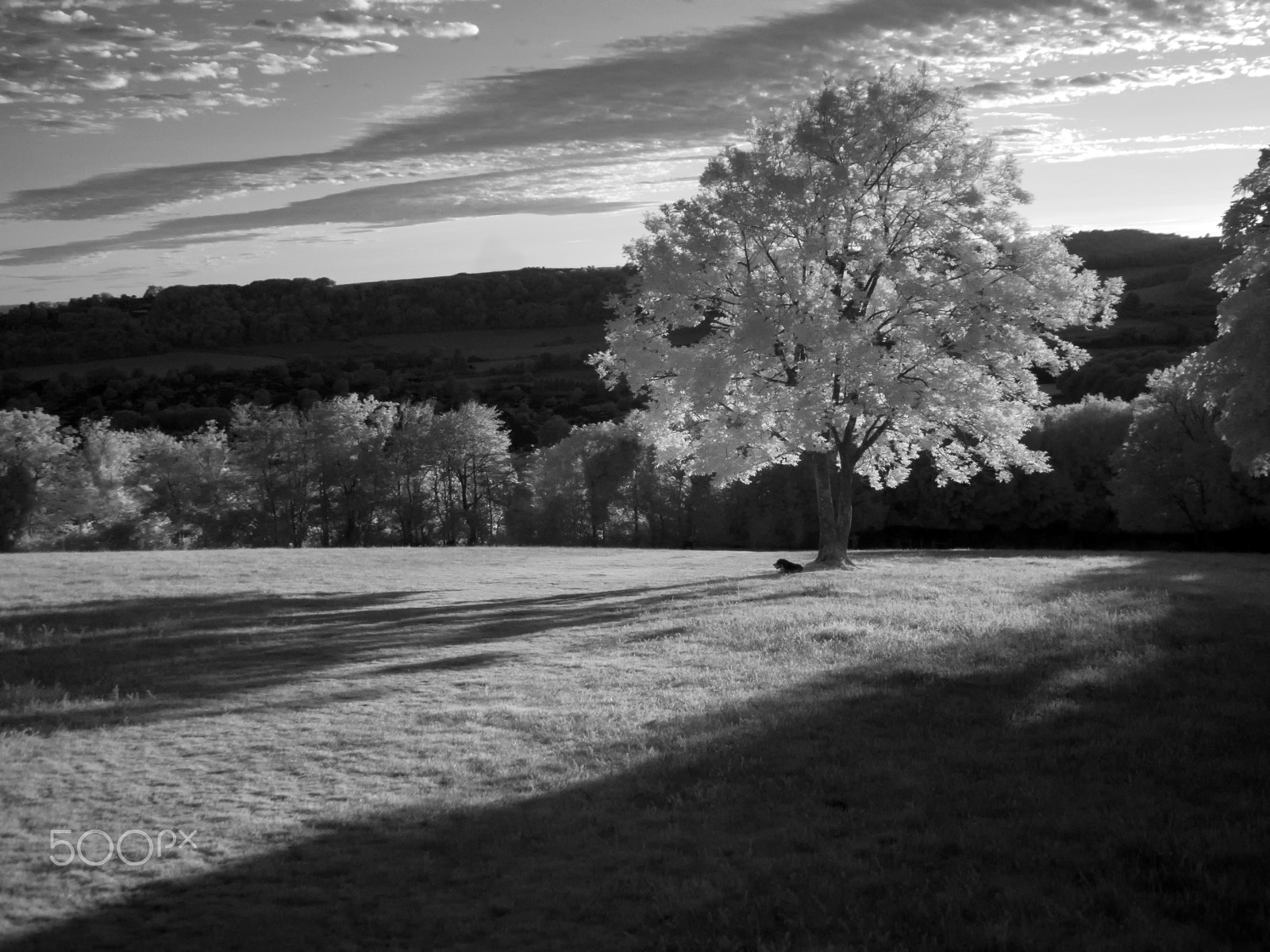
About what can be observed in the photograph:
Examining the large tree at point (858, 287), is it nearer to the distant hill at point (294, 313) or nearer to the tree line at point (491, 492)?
the tree line at point (491, 492)

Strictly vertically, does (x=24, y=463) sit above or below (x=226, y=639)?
above

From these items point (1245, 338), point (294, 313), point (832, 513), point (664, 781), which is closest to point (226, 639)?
point (664, 781)

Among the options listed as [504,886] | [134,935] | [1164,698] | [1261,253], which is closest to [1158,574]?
[1261,253]

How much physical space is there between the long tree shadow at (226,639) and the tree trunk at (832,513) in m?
4.87

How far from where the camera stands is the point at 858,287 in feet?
92.8

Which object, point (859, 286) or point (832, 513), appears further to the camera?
point (832, 513)

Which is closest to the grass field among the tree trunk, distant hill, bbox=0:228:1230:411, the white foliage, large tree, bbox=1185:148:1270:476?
large tree, bbox=1185:148:1270:476

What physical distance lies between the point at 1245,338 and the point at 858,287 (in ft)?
31.5

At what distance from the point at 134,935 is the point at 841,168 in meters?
24.8

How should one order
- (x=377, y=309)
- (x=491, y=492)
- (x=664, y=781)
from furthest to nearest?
(x=377, y=309) → (x=491, y=492) → (x=664, y=781)

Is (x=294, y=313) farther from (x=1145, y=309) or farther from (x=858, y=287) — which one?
(x=858, y=287)

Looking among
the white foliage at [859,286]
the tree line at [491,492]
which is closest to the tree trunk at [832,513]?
the white foliage at [859,286]

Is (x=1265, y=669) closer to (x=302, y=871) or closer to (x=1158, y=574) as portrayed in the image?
(x=302, y=871)

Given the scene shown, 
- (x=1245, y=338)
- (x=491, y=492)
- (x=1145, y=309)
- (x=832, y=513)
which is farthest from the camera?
(x=1145, y=309)
